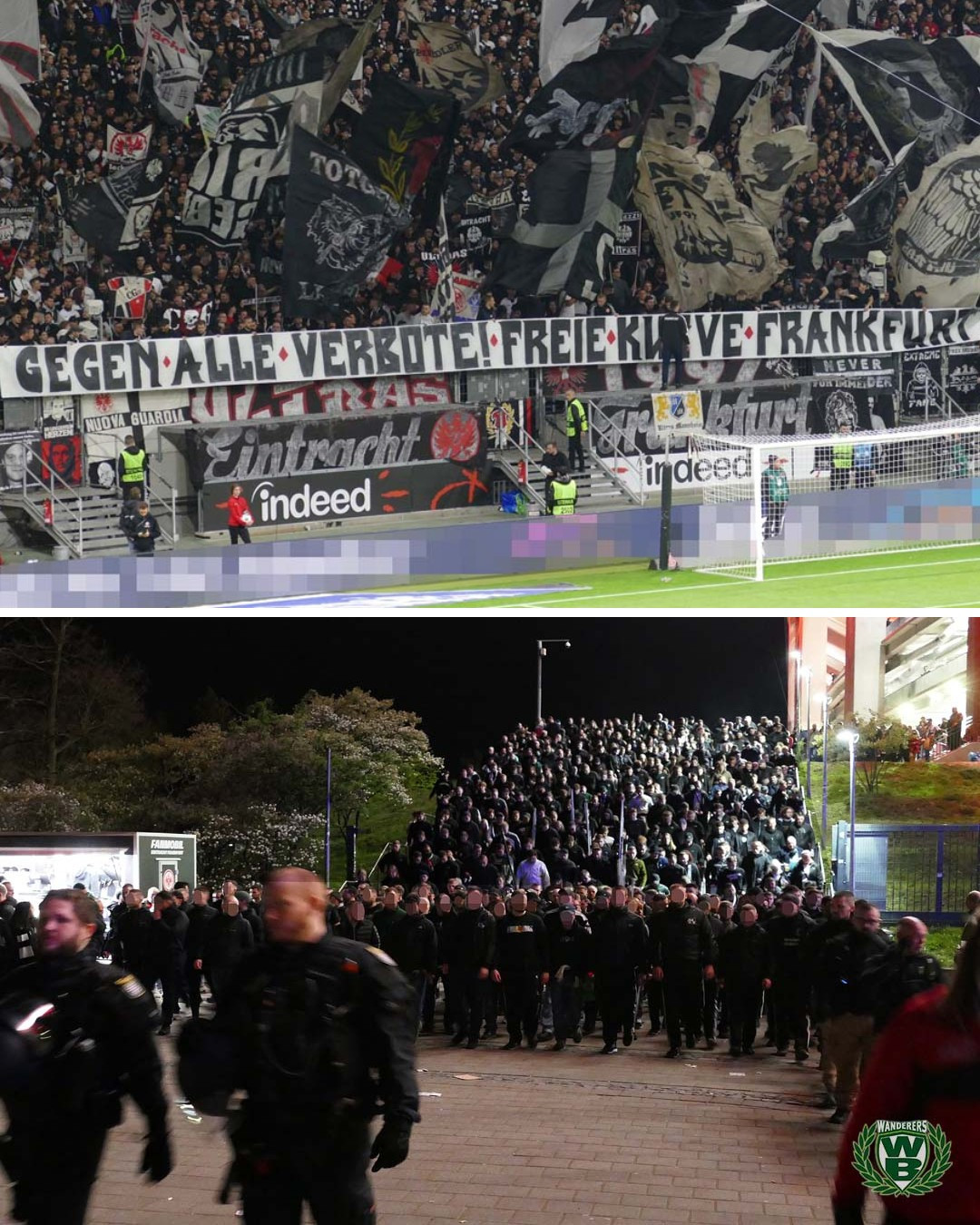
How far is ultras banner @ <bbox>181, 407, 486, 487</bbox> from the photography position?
1828 cm

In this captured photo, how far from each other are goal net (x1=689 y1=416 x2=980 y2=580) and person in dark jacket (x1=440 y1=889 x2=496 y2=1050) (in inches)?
256

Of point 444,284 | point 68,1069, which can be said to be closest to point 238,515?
point 444,284

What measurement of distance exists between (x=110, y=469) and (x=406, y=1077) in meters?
15.8

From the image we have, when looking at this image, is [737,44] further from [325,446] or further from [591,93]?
[325,446]

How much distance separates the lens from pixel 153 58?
20.7 metres

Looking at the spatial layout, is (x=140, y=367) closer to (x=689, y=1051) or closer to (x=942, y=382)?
(x=942, y=382)

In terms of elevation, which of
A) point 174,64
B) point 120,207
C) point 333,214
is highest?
point 174,64

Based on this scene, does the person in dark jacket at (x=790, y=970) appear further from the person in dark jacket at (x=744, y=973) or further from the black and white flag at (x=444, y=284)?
the black and white flag at (x=444, y=284)

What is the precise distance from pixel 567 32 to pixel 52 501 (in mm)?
9277

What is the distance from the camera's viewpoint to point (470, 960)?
11711 millimetres

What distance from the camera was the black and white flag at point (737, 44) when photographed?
20.0m

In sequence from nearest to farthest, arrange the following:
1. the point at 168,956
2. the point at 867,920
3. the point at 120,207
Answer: the point at 867,920 → the point at 168,956 → the point at 120,207

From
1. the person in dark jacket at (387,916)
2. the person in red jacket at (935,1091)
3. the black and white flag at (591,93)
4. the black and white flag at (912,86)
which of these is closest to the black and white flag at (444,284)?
the black and white flag at (591,93)

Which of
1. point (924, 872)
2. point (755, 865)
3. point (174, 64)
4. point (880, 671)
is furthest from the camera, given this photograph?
point (880, 671)
